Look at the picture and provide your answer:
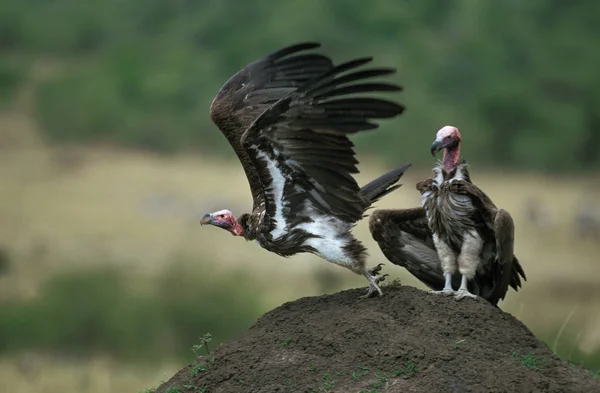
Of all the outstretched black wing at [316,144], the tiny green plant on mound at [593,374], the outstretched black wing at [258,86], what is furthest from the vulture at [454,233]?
the outstretched black wing at [258,86]

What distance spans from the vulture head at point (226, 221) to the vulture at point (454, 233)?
0.98m

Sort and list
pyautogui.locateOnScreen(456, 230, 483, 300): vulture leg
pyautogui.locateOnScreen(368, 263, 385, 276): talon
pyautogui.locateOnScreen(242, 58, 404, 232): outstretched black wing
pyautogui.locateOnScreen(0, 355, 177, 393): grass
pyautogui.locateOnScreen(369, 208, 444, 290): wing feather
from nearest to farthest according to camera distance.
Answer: pyautogui.locateOnScreen(242, 58, 404, 232): outstretched black wing
pyautogui.locateOnScreen(368, 263, 385, 276): talon
pyautogui.locateOnScreen(456, 230, 483, 300): vulture leg
pyautogui.locateOnScreen(369, 208, 444, 290): wing feather
pyautogui.locateOnScreen(0, 355, 177, 393): grass

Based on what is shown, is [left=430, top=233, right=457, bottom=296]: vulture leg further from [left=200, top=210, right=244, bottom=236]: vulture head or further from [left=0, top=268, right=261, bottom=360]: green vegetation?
[left=0, top=268, right=261, bottom=360]: green vegetation

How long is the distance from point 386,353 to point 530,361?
0.84 m

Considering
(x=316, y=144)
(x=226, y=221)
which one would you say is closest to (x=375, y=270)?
(x=316, y=144)

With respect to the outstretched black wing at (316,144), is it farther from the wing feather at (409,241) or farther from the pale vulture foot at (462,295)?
the pale vulture foot at (462,295)

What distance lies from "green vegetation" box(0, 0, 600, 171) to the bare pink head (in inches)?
545

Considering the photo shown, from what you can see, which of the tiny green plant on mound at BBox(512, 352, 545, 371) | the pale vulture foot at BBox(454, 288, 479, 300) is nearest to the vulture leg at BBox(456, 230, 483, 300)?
the pale vulture foot at BBox(454, 288, 479, 300)

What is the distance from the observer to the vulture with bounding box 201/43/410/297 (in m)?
5.86

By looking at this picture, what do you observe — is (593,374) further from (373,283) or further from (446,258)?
(373,283)

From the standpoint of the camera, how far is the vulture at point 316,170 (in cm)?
586

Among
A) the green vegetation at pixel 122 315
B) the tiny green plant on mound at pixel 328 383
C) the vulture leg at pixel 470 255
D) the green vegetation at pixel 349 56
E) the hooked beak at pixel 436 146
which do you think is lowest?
the tiny green plant on mound at pixel 328 383

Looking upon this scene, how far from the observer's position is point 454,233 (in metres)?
6.58

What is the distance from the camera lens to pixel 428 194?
21.9ft
